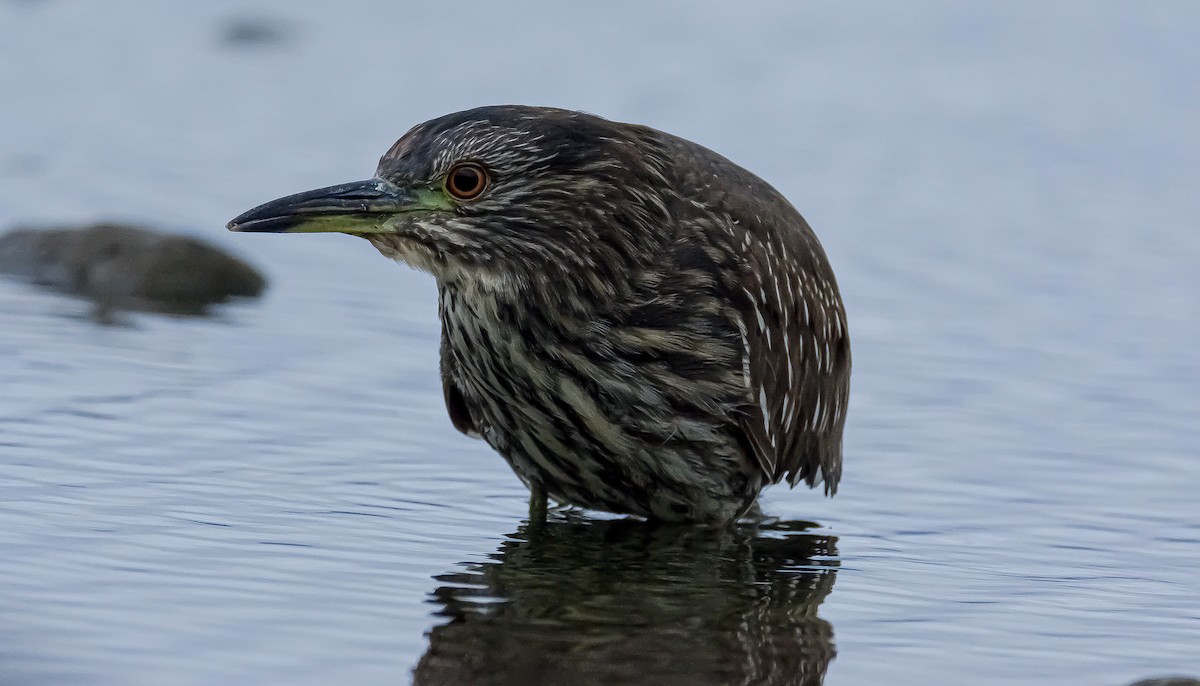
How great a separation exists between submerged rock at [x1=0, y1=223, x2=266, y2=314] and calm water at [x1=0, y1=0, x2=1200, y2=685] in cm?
31

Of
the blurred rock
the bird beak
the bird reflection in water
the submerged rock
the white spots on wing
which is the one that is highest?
the blurred rock

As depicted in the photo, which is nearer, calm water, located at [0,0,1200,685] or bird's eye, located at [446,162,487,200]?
calm water, located at [0,0,1200,685]

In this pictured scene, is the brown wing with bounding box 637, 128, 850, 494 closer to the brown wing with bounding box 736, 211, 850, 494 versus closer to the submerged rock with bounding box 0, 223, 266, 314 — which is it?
the brown wing with bounding box 736, 211, 850, 494

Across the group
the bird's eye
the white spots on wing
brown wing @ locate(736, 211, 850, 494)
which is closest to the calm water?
brown wing @ locate(736, 211, 850, 494)

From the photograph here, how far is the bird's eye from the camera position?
22.1ft

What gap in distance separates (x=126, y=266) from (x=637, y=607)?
456 cm

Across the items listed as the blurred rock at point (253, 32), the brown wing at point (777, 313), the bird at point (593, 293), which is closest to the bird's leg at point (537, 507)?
the bird at point (593, 293)

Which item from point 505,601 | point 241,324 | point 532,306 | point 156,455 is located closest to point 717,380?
point 532,306

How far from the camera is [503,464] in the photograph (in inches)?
329

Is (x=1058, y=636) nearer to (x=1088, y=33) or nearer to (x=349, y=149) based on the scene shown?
(x=349, y=149)

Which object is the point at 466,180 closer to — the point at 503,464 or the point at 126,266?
the point at 503,464

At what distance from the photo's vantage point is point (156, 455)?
25.0ft

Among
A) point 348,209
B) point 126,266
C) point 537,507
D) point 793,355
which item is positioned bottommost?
point 537,507

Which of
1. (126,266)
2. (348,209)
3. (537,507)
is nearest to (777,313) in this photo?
(537,507)
